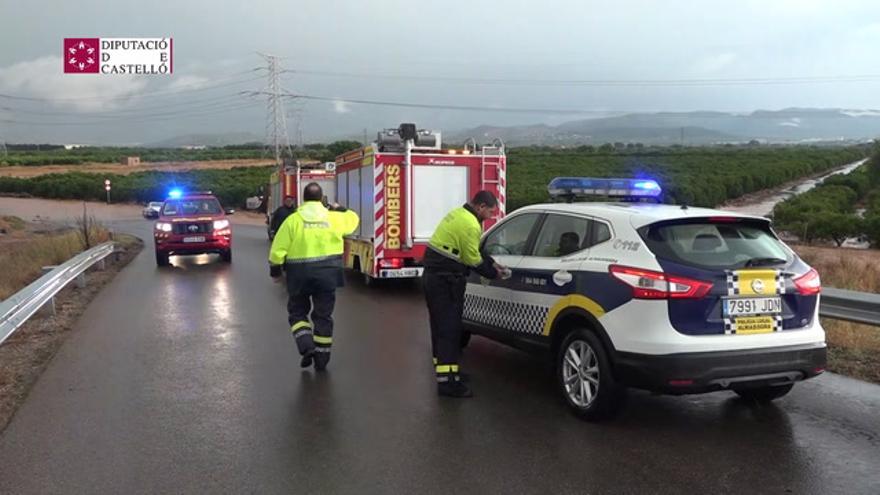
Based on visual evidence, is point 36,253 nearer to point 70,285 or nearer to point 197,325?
point 70,285

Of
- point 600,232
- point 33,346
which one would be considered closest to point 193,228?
point 33,346

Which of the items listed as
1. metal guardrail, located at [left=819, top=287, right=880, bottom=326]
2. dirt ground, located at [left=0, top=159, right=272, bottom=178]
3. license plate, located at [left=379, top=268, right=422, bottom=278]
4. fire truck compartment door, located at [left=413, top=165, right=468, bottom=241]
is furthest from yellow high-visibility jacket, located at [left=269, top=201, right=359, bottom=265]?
dirt ground, located at [left=0, top=159, right=272, bottom=178]

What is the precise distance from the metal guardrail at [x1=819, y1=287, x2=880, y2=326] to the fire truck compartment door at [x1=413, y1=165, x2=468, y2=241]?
22.3ft

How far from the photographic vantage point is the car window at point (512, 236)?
6.57 m

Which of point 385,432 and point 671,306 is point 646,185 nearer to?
point 671,306

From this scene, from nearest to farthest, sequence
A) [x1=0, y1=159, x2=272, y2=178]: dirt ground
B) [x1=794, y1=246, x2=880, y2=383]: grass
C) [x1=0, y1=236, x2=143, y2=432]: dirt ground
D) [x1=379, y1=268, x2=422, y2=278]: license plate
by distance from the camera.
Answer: [x1=0, y1=236, x2=143, y2=432]: dirt ground, [x1=794, y1=246, x2=880, y2=383]: grass, [x1=379, y1=268, x2=422, y2=278]: license plate, [x1=0, y1=159, x2=272, y2=178]: dirt ground

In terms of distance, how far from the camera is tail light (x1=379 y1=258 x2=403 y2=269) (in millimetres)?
12727

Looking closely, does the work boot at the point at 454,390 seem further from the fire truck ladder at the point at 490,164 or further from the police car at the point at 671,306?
the fire truck ladder at the point at 490,164

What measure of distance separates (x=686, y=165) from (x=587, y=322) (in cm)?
6781

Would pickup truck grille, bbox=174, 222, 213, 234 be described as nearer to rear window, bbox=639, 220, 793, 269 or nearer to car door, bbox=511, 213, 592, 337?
car door, bbox=511, 213, 592, 337

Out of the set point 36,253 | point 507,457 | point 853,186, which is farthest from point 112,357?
point 853,186

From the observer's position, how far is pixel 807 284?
5.27 m

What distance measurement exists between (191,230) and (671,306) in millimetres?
14787

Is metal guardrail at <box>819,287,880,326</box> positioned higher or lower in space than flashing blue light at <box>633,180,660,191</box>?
lower
